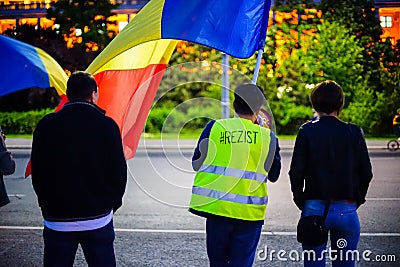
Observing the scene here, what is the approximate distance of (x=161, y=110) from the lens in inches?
1298

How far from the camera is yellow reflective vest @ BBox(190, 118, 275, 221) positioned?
3977 millimetres

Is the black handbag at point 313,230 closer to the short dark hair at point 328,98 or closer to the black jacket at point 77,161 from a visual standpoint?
the short dark hair at point 328,98

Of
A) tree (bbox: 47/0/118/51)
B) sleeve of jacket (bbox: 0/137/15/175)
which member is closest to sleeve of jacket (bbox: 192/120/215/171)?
sleeve of jacket (bbox: 0/137/15/175)

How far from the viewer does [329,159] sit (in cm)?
404

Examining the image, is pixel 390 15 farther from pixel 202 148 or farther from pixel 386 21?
pixel 202 148

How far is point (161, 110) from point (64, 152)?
29378 millimetres

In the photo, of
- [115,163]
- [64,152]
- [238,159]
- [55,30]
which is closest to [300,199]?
[238,159]

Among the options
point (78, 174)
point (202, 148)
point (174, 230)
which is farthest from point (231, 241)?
point (174, 230)

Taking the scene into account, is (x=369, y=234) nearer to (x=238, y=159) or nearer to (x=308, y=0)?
(x=238, y=159)

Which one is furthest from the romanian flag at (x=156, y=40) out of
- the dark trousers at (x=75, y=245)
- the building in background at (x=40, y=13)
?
the building in background at (x=40, y=13)

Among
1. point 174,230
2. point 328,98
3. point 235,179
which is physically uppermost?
point 328,98

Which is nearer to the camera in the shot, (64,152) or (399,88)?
(64,152)

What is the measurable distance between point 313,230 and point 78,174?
5.30ft

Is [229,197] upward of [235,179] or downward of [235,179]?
downward
